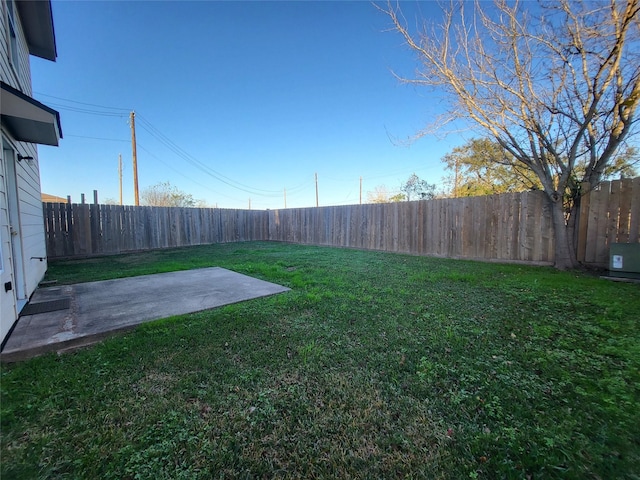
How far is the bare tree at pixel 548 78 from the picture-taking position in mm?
4234

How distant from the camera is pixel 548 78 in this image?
4945 millimetres

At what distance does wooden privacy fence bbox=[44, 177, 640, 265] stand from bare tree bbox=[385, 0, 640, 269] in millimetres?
351

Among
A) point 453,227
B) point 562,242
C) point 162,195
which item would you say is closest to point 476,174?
point 453,227

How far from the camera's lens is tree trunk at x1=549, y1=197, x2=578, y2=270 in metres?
4.86

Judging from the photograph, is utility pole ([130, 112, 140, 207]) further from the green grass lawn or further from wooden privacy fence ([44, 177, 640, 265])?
the green grass lawn

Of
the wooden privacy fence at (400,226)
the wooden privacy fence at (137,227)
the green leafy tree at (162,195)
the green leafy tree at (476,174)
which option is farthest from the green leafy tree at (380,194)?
the green leafy tree at (162,195)

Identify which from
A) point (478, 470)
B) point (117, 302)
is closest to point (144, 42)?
point (117, 302)

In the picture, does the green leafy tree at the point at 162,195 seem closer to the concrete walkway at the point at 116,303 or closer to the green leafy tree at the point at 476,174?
the concrete walkway at the point at 116,303

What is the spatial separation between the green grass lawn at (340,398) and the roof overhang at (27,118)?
7.92 feet

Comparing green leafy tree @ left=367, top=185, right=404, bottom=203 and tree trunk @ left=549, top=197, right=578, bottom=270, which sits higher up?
green leafy tree @ left=367, top=185, right=404, bottom=203

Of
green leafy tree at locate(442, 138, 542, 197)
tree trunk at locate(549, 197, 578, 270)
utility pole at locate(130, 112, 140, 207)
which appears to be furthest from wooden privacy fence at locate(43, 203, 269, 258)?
tree trunk at locate(549, 197, 578, 270)

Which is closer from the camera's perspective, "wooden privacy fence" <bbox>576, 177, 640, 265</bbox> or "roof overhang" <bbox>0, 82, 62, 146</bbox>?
"roof overhang" <bbox>0, 82, 62, 146</bbox>

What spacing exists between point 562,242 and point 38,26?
1062cm

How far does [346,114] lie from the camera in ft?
36.3
